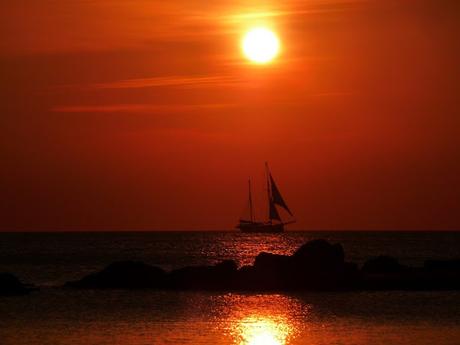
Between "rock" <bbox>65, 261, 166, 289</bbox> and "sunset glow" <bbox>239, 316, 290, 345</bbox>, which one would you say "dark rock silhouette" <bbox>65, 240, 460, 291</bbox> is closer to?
"rock" <bbox>65, 261, 166, 289</bbox>

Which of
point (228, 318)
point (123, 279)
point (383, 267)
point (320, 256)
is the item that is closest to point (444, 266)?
point (383, 267)

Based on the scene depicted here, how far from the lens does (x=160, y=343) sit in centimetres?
4572

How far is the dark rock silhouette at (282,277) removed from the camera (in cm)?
7725

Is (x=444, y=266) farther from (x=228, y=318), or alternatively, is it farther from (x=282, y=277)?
(x=228, y=318)

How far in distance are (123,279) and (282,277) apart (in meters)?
11.8

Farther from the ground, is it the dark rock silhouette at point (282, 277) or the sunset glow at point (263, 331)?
the dark rock silhouette at point (282, 277)

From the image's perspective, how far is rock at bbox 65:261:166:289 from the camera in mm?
79062

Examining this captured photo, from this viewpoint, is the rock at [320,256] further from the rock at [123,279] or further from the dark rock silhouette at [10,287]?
the dark rock silhouette at [10,287]

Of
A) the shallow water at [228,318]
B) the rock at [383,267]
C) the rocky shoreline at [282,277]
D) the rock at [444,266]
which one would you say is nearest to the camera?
the shallow water at [228,318]

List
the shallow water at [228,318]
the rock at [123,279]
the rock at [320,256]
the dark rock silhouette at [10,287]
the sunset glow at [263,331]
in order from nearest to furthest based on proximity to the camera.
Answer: the sunset glow at [263,331]
the shallow water at [228,318]
the dark rock silhouette at [10,287]
the rock at [320,256]
the rock at [123,279]

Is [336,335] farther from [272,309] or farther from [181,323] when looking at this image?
[272,309]

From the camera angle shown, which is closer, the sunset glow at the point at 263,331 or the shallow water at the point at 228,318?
the sunset glow at the point at 263,331

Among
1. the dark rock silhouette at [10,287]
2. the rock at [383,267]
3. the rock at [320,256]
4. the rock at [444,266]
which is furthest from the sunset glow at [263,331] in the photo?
the rock at [444,266]

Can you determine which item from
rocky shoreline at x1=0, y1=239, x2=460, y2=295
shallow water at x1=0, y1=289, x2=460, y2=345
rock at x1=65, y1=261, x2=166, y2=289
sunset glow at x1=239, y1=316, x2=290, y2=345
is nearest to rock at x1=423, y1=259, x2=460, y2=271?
rocky shoreline at x1=0, y1=239, x2=460, y2=295
